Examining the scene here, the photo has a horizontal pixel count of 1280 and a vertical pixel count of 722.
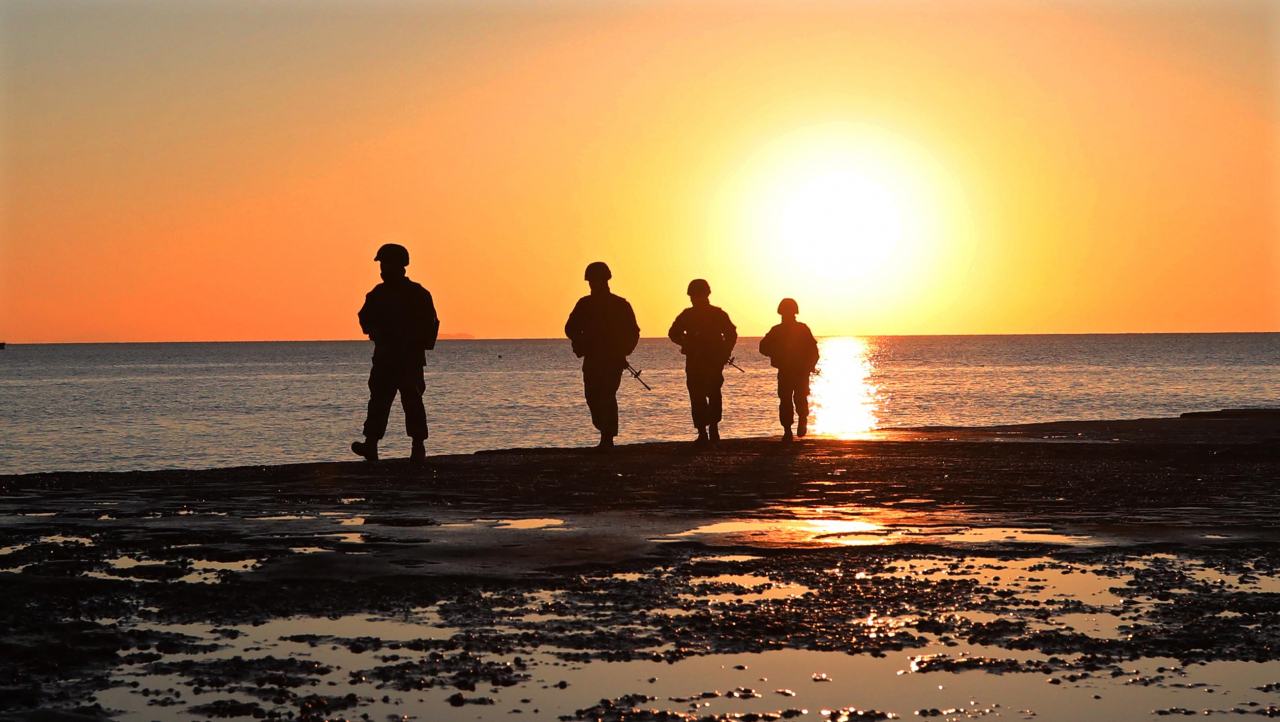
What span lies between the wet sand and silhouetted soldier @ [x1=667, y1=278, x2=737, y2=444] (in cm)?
481

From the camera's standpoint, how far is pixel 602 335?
616 inches

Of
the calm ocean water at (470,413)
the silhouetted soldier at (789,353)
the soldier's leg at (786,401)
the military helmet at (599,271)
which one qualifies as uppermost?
the military helmet at (599,271)

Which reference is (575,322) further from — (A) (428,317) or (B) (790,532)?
(B) (790,532)

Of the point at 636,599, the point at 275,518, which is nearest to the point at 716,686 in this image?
the point at 636,599

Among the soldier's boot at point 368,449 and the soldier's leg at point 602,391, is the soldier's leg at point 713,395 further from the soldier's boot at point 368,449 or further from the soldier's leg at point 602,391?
the soldier's boot at point 368,449

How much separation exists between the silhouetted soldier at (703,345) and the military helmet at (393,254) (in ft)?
13.3

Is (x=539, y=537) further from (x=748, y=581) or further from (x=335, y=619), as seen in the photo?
(x=335, y=619)

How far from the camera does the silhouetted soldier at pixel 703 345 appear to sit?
17016mm

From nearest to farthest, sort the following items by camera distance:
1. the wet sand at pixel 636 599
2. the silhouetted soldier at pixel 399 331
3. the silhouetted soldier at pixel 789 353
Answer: the wet sand at pixel 636 599
the silhouetted soldier at pixel 399 331
the silhouetted soldier at pixel 789 353

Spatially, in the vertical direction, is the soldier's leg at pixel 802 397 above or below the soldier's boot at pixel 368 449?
above

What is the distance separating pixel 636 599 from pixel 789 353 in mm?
12146

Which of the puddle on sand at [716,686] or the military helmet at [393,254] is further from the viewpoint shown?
the military helmet at [393,254]

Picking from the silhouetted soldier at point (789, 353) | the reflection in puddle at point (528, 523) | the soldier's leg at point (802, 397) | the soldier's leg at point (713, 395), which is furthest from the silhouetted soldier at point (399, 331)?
the soldier's leg at point (802, 397)

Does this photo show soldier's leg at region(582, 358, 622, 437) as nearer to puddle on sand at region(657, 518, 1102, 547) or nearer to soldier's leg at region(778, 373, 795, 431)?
soldier's leg at region(778, 373, 795, 431)
